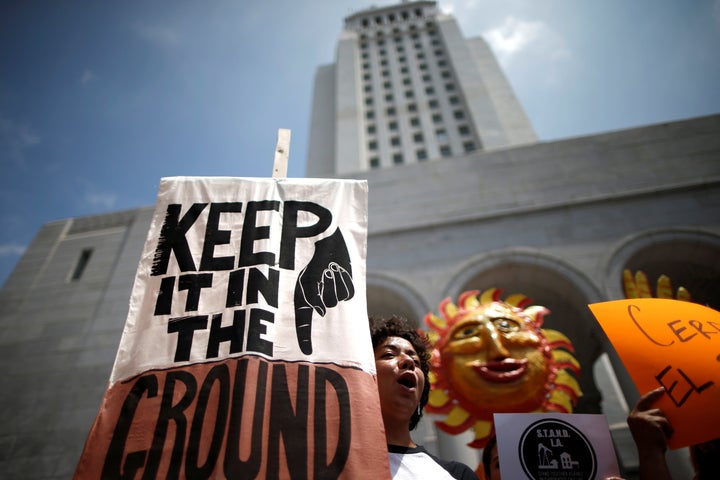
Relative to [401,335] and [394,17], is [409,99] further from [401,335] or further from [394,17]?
[401,335]

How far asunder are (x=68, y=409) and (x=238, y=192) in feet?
31.6

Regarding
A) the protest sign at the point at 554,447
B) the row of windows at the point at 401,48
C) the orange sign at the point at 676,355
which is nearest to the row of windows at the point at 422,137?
the row of windows at the point at 401,48

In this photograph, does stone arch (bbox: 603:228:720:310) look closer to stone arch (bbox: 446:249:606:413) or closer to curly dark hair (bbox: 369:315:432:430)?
stone arch (bbox: 446:249:606:413)

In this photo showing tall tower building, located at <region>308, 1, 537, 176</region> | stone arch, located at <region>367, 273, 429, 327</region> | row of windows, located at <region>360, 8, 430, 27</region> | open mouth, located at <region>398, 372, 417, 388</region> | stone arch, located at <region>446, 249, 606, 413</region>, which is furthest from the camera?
row of windows, located at <region>360, 8, 430, 27</region>

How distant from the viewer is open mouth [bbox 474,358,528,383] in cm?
498

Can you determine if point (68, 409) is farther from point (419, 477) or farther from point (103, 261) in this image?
point (419, 477)

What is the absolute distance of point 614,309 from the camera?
2.72 meters

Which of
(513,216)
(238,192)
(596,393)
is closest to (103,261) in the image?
(238,192)

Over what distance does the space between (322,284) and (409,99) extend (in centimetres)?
3765

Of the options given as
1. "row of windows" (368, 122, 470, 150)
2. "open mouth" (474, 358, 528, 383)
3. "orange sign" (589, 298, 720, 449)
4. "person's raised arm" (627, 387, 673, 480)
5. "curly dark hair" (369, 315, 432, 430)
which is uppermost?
"row of windows" (368, 122, 470, 150)

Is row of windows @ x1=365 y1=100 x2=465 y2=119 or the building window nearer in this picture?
the building window

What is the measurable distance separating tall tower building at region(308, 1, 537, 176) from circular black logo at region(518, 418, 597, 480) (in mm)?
27579

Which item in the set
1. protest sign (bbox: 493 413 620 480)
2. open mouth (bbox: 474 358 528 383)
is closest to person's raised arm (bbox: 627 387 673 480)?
protest sign (bbox: 493 413 620 480)

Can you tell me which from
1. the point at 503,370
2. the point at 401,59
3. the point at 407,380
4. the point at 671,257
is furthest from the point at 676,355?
the point at 401,59
